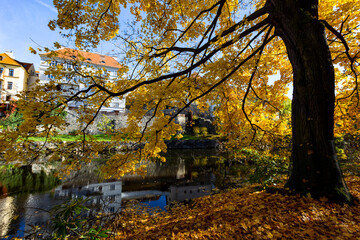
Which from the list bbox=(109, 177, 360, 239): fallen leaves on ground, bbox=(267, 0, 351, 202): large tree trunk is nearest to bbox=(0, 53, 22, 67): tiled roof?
bbox=(109, 177, 360, 239): fallen leaves on ground

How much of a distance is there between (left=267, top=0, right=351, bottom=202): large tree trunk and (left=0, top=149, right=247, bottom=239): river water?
190 inches

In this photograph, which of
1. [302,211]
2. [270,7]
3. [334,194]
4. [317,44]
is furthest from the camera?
[270,7]

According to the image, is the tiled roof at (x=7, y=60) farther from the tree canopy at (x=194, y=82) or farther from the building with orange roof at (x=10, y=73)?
the tree canopy at (x=194, y=82)

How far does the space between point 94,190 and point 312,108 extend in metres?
8.77

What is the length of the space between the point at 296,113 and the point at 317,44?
1222 millimetres

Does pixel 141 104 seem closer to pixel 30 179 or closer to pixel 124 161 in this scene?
pixel 124 161

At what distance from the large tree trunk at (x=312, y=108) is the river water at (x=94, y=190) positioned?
15.8 ft

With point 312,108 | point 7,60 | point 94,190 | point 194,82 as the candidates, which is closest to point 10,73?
point 7,60

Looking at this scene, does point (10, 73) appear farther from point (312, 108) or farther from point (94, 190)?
point (312, 108)

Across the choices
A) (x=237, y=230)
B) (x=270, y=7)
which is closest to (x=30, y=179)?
(x=237, y=230)

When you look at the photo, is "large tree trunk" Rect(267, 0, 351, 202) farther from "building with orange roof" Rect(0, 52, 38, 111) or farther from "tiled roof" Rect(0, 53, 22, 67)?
"tiled roof" Rect(0, 53, 22, 67)

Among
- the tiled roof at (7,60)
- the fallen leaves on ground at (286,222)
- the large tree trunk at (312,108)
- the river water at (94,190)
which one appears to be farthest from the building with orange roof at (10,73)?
the large tree trunk at (312,108)

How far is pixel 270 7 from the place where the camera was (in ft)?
10.6

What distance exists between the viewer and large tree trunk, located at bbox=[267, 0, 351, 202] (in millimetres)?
2672
